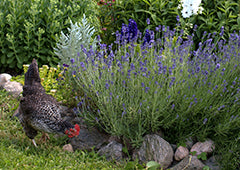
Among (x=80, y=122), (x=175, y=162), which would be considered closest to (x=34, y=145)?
(x=80, y=122)

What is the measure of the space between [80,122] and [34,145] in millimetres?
631

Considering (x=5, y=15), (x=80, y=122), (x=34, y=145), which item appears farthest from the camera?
(x=5, y=15)

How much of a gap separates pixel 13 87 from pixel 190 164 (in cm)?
324

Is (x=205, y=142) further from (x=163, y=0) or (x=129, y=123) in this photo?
(x=163, y=0)

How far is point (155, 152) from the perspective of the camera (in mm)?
3283

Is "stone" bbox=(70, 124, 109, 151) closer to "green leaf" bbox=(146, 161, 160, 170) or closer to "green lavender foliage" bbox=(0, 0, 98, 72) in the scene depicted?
"green leaf" bbox=(146, 161, 160, 170)

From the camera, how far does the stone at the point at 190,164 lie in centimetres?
322

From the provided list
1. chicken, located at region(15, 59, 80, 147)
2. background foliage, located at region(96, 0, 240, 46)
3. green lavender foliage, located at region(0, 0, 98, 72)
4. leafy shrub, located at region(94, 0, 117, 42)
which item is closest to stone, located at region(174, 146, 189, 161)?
chicken, located at region(15, 59, 80, 147)

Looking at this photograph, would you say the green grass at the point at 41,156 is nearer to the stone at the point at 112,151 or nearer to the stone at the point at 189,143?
the stone at the point at 112,151

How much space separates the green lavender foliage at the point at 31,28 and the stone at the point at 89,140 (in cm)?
225

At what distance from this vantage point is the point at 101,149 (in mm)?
3457

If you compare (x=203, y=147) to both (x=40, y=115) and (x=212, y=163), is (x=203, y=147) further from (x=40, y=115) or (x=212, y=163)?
(x=40, y=115)

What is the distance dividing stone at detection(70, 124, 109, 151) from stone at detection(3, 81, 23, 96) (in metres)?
1.75

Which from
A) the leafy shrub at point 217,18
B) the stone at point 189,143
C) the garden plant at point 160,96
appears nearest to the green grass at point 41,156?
the garden plant at point 160,96
